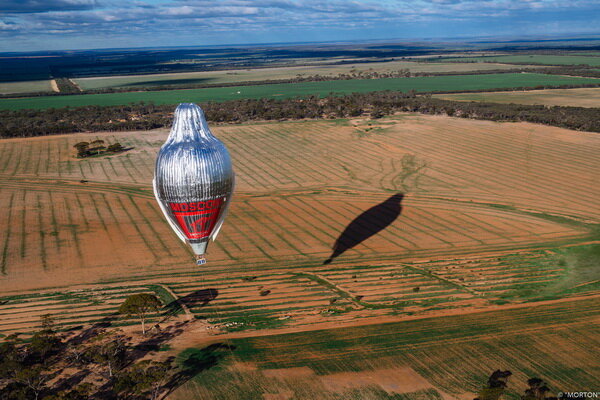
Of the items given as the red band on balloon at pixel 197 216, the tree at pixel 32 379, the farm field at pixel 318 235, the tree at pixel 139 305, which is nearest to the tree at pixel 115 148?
the farm field at pixel 318 235

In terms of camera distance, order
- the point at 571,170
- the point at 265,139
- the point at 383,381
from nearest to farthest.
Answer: the point at 383,381 → the point at 571,170 → the point at 265,139

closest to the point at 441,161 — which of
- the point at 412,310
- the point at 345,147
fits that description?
the point at 345,147

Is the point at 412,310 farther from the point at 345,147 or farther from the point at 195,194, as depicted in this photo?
the point at 345,147

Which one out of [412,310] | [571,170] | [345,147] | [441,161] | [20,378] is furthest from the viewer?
[345,147]

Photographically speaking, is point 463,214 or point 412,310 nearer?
point 412,310

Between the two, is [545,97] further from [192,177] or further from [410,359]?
[192,177]

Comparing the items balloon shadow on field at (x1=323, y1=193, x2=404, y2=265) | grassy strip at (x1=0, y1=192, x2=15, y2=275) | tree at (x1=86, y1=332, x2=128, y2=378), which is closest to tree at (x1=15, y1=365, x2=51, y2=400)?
tree at (x1=86, y1=332, x2=128, y2=378)
